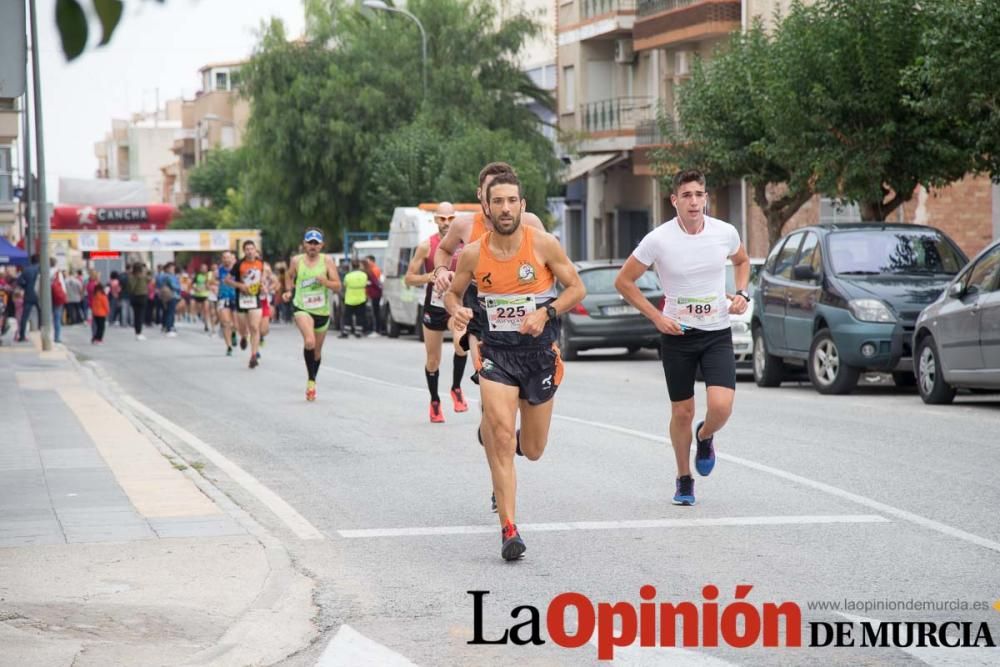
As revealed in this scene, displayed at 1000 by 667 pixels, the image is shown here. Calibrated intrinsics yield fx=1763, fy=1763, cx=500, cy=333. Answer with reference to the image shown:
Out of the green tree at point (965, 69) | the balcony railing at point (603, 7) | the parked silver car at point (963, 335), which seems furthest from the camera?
the balcony railing at point (603, 7)

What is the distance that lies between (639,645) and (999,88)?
16.2 m

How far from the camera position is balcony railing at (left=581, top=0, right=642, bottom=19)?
160ft

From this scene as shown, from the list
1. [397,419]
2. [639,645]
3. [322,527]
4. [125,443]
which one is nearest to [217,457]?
[125,443]

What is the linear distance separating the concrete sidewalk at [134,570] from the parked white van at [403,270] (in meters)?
24.7

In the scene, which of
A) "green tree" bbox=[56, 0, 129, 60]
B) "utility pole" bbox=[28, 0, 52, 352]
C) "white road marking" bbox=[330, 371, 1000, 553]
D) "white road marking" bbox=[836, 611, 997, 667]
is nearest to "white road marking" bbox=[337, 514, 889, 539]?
"white road marking" bbox=[330, 371, 1000, 553]

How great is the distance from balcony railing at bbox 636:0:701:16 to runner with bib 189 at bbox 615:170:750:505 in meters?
34.3

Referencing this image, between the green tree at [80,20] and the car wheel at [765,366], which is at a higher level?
the green tree at [80,20]

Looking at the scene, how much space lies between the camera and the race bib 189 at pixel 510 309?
27.6ft

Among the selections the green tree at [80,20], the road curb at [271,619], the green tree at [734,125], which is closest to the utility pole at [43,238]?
the green tree at [734,125]

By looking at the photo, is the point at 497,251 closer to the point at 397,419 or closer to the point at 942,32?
the point at 397,419

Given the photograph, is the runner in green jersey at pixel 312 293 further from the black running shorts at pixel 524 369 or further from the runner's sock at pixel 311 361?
the black running shorts at pixel 524 369

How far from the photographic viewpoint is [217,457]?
13344 millimetres

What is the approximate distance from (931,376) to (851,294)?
61.4 inches

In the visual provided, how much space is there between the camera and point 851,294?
18.2 metres
